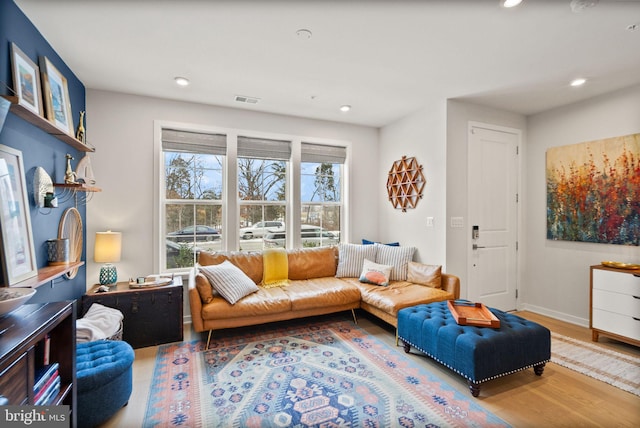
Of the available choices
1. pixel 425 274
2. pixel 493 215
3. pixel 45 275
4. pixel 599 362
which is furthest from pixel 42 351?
pixel 493 215

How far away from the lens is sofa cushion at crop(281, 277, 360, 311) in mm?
3104

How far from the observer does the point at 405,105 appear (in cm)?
372

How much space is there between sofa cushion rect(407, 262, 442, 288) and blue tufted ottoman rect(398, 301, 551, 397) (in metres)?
0.78

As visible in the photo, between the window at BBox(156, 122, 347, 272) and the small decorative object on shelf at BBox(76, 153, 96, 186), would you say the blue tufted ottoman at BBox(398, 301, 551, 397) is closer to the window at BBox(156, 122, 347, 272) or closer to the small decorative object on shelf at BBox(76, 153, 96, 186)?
the window at BBox(156, 122, 347, 272)

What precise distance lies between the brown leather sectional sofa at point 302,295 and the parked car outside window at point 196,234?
35 cm

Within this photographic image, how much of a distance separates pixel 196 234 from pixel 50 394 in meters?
2.37

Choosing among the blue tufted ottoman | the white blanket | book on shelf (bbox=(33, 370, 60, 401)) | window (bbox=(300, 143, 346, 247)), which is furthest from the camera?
window (bbox=(300, 143, 346, 247))

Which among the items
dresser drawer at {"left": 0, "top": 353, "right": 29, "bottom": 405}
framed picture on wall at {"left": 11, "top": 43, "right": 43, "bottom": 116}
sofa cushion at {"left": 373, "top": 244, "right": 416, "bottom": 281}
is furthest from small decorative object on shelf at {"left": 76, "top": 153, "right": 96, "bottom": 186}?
sofa cushion at {"left": 373, "top": 244, "right": 416, "bottom": 281}

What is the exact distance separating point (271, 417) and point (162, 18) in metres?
2.72

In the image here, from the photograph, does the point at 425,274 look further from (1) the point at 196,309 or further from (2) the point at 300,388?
(1) the point at 196,309

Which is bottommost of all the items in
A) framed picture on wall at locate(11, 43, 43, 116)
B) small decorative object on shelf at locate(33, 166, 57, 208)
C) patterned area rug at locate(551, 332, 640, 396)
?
patterned area rug at locate(551, 332, 640, 396)

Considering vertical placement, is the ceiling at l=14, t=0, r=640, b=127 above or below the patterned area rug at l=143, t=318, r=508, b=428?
above

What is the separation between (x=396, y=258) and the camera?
3.77 metres

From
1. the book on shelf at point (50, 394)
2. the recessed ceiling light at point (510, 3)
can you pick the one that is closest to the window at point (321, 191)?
the recessed ceiling light at point (510, 3)
